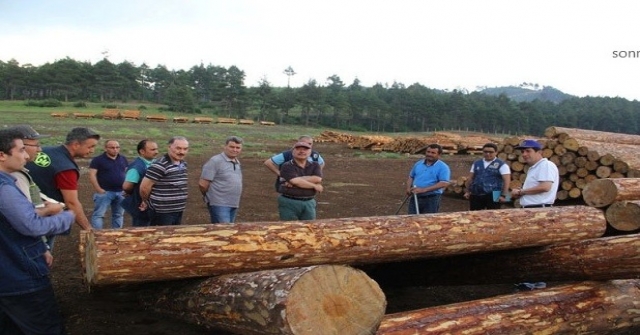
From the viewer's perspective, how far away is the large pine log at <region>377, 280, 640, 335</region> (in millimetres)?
3574

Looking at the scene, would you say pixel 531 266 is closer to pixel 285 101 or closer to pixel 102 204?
pixel 102 204

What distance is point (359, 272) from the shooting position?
314 cm

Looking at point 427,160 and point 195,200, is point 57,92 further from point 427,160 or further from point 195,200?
point 427,160

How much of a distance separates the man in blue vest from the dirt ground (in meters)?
1.31

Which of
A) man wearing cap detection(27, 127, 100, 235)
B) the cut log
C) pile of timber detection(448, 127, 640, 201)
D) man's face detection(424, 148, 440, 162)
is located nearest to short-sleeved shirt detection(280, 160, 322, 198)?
man's face detection(424, 148, 440, 162)

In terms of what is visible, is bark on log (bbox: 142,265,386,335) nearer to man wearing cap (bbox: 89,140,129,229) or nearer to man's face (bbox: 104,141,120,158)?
man wearing cap (bbox: 89,140,129,229)

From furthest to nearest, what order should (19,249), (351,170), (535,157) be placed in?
(351,170) → (535,157) → (19,249)

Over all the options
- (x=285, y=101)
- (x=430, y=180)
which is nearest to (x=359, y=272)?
(x=430, y=180)

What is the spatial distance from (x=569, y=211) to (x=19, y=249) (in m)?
4.89

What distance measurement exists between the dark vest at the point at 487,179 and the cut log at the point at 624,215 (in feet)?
5.79

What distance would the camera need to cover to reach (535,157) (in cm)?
616

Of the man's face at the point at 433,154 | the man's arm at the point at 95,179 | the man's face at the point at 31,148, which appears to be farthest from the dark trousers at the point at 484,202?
the man's face at the point at 31,148

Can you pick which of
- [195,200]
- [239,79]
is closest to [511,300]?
[195,200]

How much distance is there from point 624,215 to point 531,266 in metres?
1.37
